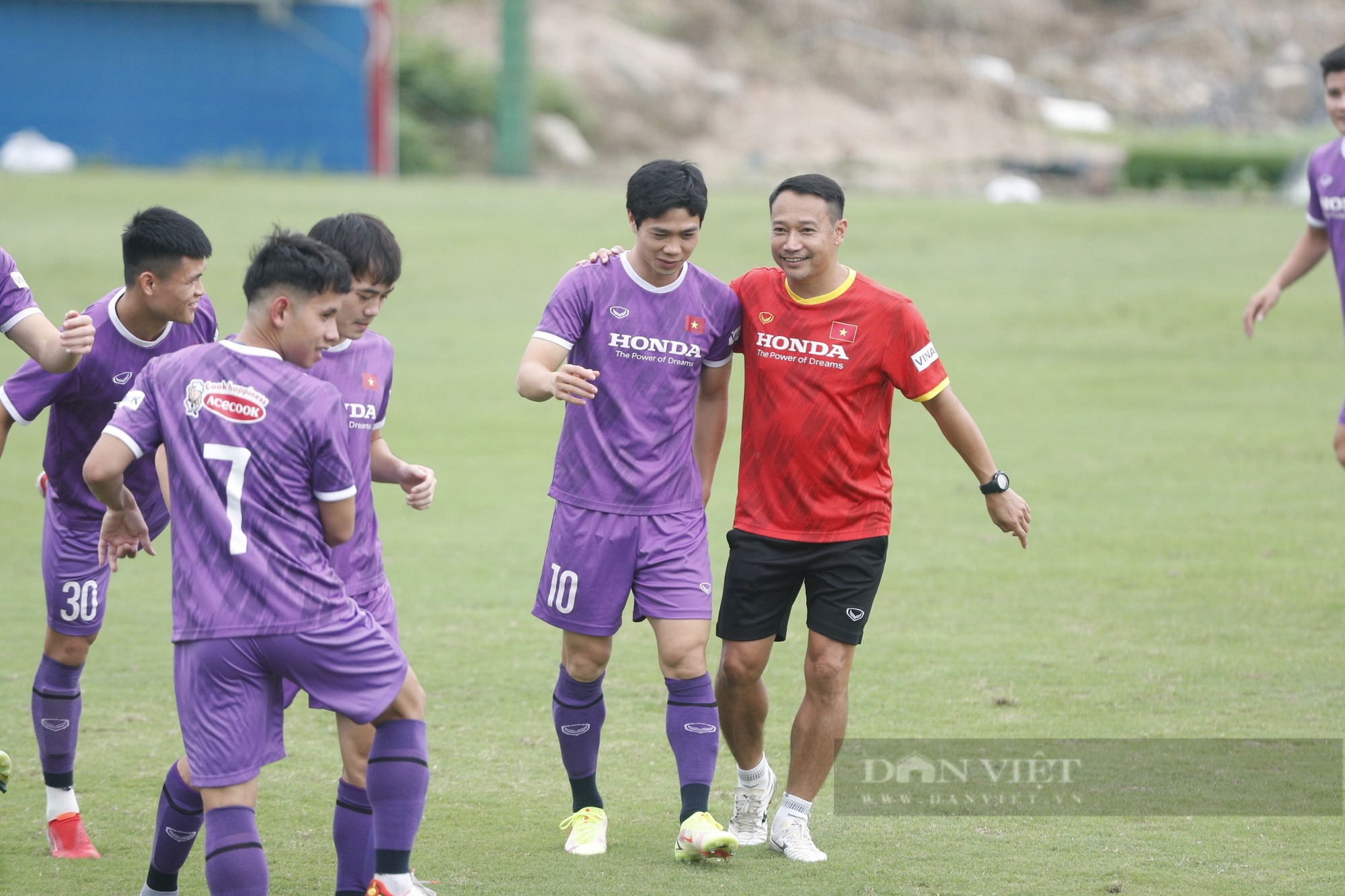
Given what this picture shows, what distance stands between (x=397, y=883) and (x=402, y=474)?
1323 millimetres

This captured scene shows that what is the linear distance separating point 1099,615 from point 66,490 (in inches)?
223

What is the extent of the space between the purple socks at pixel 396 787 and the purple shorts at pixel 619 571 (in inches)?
42.2

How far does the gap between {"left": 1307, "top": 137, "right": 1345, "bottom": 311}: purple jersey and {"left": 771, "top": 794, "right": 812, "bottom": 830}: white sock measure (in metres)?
3.81

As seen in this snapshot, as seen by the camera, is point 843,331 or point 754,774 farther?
point 754,774


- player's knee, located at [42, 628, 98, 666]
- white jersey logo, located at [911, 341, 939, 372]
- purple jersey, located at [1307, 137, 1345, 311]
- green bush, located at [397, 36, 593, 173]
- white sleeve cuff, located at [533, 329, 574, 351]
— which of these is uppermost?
green bush, located at [397, 36, 593, 173]

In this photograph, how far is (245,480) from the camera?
391 centimetres

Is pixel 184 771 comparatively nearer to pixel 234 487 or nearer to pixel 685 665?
pixel 234 487

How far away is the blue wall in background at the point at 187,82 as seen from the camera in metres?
35.7

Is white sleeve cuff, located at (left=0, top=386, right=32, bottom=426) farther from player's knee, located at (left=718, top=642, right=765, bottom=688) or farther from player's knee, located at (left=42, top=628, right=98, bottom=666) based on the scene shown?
player's knee, located at (left=718, top=642, right=765, bottom=688)

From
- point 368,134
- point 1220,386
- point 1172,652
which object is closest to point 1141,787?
A: point 1172,652

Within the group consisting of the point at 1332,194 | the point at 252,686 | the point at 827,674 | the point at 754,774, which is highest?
the point at 1332,194

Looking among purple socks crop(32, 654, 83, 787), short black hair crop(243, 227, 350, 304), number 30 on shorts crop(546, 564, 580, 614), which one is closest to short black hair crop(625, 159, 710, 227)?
number 30 on shorts crop(546, 564, 580, 614)

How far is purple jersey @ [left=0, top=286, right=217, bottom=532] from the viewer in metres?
5.29

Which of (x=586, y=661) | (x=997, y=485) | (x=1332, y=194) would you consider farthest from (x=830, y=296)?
(x=1332, y=194)
